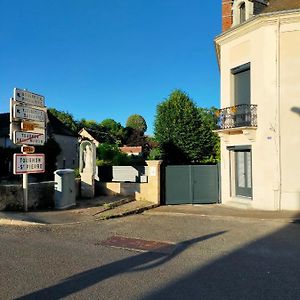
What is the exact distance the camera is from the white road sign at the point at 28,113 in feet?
41.1

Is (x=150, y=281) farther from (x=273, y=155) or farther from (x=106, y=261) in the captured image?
(x=273, y=155)

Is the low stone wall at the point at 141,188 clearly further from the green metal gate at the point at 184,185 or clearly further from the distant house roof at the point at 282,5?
the distant house roof at the point at 282,5

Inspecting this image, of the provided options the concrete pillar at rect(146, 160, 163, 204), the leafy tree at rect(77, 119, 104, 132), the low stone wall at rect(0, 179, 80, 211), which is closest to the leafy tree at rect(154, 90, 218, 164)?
the concrete pillar at rect(146, 160, 163, 204)

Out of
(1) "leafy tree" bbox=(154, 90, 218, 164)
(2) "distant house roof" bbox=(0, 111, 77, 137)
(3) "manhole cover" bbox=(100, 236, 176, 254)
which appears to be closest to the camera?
(3) "manhole cover" bbox=(100, 236, 176, 254)

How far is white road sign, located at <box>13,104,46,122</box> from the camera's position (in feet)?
41.1

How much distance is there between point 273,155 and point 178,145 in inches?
468

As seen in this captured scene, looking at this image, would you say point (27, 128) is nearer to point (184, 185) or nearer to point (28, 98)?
point (28, 98)

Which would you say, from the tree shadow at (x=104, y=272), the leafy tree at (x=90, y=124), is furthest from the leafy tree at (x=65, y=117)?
the tree shadow at (x=104, y=272)

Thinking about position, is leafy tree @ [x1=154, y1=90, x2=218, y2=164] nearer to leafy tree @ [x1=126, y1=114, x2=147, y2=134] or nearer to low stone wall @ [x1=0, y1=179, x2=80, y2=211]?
low stone wall @ [x1=0, y1=179, x2=80, y2=211]

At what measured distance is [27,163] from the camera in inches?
513

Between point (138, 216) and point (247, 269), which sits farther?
point (138, 216)

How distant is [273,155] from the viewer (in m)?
14.8

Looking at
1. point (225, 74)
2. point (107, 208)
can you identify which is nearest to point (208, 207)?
point (107, 208)

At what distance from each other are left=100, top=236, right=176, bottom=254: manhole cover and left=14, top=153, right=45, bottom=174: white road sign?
515 cm
